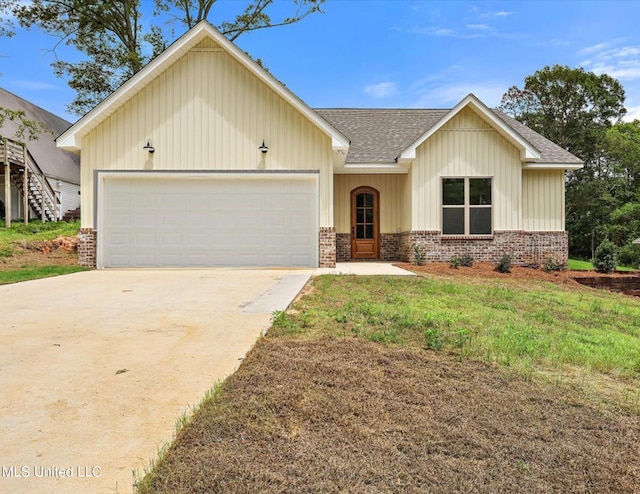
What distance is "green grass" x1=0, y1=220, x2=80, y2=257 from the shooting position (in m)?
13.7

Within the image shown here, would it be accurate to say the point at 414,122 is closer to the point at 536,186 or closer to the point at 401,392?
the point at 536,186

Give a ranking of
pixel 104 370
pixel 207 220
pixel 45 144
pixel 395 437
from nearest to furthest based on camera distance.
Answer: pixel 395 437, pixel 104 370, pixel 207 220, pixel 45 144

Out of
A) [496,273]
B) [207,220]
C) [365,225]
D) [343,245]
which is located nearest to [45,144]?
[207,220]

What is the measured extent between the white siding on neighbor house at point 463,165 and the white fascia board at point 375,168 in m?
0.57

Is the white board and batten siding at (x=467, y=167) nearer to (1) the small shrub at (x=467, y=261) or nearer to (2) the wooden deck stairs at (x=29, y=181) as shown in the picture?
(1) the small shrub at (x=467, y=261)

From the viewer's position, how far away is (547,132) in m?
32.0

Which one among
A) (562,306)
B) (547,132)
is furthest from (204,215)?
(547,132)

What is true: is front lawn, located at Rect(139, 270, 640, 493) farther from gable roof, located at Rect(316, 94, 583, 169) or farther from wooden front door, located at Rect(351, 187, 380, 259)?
wooden front door, located at Rect(351, 187, 380, 259)

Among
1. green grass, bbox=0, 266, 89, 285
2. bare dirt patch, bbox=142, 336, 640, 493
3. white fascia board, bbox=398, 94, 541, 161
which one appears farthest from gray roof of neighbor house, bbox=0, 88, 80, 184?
bare dirt patch, bbox=142, 336, 640, 493

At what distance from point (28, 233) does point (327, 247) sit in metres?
12.7

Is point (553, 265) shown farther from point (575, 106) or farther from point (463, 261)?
point (575, 106)

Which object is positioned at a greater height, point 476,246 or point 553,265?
point 476,246

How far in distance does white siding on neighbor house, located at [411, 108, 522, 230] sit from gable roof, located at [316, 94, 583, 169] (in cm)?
31

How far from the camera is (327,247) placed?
38.5 feet
